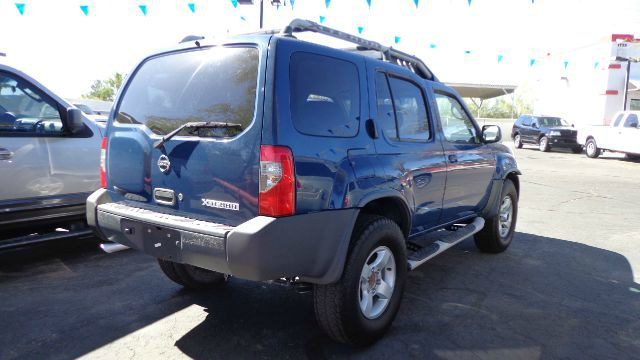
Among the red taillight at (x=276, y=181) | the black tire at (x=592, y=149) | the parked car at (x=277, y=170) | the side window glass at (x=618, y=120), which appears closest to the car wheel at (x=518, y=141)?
the black tire at (x=592, y=149)

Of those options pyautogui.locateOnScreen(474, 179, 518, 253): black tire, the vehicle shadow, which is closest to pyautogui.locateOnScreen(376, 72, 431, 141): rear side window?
the vehicle shadow

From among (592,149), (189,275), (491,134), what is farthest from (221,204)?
(592,149)

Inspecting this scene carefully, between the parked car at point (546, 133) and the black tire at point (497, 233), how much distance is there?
18.1 meters

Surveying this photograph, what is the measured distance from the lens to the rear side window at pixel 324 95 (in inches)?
109

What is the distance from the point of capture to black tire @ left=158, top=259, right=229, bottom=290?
389 centimetres

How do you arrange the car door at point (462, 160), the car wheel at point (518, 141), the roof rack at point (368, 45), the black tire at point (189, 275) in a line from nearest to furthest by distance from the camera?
the roof rack at point (368, 45)
the black tire at point (189, 275)
the car door at point (462, 160)
the car wheel at point (518, 141)

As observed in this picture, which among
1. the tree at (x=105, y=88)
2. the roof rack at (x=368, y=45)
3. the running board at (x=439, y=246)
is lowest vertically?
the running board at (x=439, y=246)

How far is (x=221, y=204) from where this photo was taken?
2.76 metres

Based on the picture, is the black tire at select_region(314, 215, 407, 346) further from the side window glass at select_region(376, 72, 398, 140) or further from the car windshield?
the car windshield

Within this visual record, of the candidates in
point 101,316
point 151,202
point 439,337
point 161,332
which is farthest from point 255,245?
point 101,316

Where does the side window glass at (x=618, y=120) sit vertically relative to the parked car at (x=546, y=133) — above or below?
above

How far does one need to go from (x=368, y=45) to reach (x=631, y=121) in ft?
55.5

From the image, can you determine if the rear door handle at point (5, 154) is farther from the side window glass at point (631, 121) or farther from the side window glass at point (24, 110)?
the side window glass at point (631, 121)

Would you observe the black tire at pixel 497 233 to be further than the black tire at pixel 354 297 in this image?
Yes
